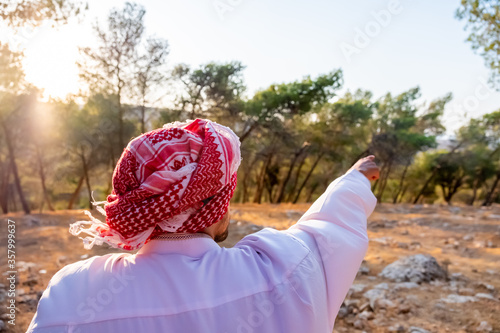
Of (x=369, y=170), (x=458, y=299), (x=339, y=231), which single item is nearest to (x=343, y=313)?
(x=458, y=299)

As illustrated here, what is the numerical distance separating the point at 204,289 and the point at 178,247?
18cm

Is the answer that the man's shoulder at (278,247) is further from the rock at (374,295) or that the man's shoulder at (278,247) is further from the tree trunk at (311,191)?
the tree trunk at (311,191)

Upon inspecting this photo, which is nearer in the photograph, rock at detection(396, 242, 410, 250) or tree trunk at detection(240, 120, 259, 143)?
rock at detection(396, 242, 410, 250)

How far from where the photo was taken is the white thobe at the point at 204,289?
1102 mm

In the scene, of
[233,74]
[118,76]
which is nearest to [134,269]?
[118,76]

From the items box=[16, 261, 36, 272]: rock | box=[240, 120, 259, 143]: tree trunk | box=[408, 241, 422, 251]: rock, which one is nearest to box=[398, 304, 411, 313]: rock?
box=[408, 241, 422, 251]: rock

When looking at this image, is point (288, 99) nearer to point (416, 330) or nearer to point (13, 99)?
point (13, 99)

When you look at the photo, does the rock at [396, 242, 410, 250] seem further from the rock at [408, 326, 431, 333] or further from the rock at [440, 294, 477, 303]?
the rock at [408, 326, 431, 333]

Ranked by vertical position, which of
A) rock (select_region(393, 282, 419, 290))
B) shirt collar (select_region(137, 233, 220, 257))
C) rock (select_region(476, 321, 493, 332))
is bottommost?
rock (select_region(393, 282, 419, 290))

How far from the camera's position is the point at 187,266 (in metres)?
1.18

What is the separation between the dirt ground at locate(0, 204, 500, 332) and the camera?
12.4 feet

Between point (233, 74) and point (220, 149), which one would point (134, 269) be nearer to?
point (220, 149)

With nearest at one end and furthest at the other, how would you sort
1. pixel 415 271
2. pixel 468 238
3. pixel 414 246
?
pixel 415 271 < pixel 414 246 < pixel 468 238

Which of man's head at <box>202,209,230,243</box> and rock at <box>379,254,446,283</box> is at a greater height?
man's head at <box>202,209,230,243</box>
